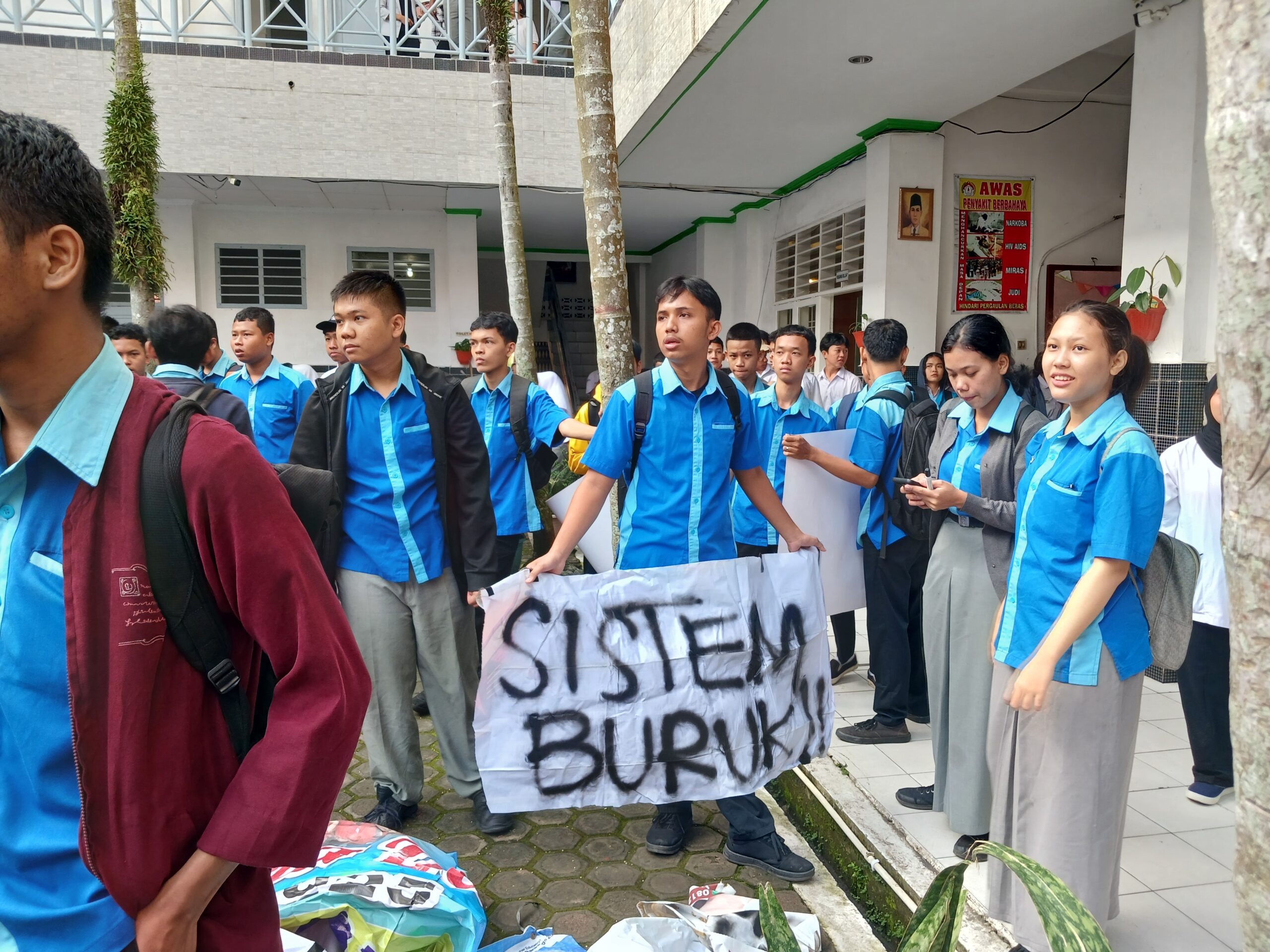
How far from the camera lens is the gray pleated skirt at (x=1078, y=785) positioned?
223cm

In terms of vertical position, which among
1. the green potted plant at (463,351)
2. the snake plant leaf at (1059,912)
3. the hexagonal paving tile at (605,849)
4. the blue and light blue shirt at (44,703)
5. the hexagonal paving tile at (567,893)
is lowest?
the hexagonal paving tile at (605,849)

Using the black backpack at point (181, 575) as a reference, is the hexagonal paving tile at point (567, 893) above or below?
below

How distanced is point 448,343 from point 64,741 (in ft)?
39.9

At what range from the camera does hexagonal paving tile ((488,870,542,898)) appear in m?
2.86

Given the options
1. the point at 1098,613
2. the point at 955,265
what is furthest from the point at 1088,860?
the point at 955,265

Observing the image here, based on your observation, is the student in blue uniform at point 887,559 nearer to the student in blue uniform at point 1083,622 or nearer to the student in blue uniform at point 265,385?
the student in blue uniform at point 1083,622

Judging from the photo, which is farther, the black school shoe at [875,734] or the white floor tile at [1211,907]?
the black school shoe at [875,734]

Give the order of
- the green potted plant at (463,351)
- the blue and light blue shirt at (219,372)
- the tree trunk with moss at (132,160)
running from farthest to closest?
1. the green potted plant at (463,351)
2. the tree trunk with moss at (132,160)
3. the blue and light blue shirt at (219,372)

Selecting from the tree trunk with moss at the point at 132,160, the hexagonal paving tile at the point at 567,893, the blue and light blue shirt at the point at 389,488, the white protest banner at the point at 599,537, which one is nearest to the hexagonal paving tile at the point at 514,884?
the hexagonal paving tile at the point at 567,893

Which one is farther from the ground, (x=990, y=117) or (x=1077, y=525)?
(x=990, y=117)

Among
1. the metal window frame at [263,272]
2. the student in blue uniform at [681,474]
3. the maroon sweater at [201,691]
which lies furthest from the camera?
the metal window frame at [263,272]

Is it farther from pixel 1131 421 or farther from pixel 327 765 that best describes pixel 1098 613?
pixel 327 765

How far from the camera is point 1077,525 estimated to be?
225cm

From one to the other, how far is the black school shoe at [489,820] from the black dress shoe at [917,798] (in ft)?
4.88
